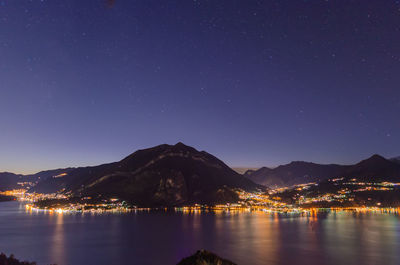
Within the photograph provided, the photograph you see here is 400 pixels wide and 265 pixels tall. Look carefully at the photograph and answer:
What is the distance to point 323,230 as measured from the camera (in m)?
86.0

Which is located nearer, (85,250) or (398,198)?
(85,250)

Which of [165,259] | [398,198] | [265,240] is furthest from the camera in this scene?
[398,198]

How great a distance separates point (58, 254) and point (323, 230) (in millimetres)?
66797

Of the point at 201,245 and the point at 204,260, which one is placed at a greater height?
the point at 204,260

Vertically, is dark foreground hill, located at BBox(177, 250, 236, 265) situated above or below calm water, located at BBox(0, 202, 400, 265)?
above

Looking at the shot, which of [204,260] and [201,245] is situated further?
[201,245]

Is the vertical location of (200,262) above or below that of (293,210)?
above

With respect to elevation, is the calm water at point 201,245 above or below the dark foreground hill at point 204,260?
below

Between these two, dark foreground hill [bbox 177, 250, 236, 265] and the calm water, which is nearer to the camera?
dark foreground hill [bbox 177, 250, 236, 265]

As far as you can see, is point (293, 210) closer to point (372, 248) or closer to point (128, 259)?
point (372, 248)

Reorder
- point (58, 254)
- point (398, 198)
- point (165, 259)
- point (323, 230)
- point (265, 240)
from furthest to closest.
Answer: point (398, 198)
point (323, 230)
point (265, 240)
point (58, 254)
point (165, 259)

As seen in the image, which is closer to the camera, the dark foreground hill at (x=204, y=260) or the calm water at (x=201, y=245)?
the dark foreground hill at (x=204, y=260)

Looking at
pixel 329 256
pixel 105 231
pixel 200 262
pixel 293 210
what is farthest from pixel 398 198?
pixel 200 262

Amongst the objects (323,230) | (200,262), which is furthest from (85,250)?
(323,230)
